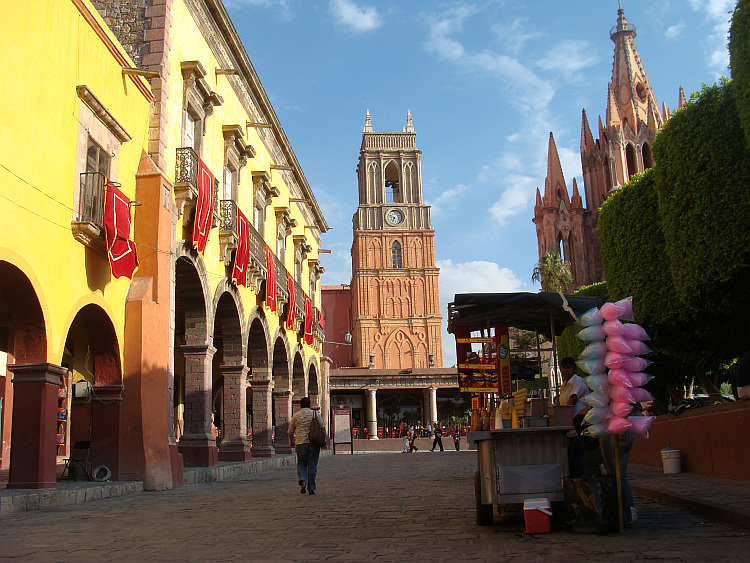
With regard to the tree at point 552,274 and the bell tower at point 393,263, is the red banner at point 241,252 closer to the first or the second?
the tree at point 552,274

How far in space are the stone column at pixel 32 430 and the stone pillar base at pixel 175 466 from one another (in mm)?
3251

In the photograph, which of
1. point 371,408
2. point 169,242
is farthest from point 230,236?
point 371,408

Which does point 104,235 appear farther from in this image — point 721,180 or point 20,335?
point 721,180

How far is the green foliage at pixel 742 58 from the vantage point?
10023 mm

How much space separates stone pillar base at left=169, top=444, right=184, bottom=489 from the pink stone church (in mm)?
49686

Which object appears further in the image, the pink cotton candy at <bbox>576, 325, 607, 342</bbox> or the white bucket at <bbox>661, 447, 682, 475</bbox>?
the white bucket at <bbox>661, 447, 682, 475</bbox>

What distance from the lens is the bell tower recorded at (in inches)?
2894

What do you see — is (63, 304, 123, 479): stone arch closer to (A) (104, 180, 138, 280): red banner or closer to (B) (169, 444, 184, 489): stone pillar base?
(A) (104, 180, 138, 280): red banner

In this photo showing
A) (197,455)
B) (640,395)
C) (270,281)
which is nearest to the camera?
(640,395)

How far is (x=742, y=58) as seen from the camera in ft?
33.3

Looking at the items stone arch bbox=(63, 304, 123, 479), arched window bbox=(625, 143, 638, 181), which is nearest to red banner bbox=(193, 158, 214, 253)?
stone arch bbox=(63, 304, 123, 479)

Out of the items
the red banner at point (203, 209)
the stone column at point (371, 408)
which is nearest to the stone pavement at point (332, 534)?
the red banner at point (203, 209)

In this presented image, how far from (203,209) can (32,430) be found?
6.69 metres

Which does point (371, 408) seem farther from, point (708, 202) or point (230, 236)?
point (708, 202)
